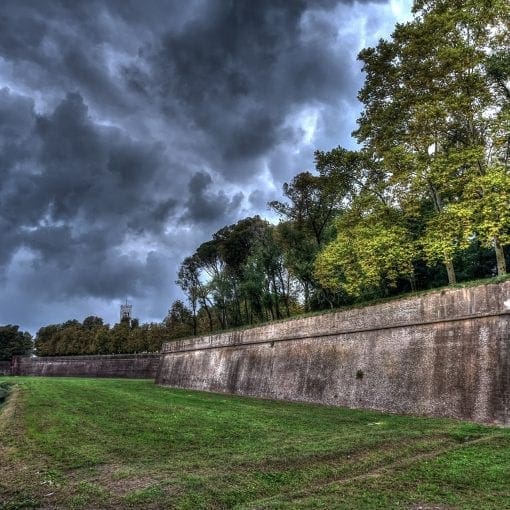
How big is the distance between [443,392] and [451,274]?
5.12m

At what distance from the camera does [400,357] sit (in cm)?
1448

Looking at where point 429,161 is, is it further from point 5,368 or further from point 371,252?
point 5,368

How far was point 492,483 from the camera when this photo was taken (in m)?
6.40

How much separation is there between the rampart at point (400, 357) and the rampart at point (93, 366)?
2264 centimetres

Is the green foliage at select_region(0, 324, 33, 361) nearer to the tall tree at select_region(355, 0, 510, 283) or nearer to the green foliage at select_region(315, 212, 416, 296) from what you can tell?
the green foliage at select_region(315, 212, 416, 296)

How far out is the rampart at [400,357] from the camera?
11.9 metres

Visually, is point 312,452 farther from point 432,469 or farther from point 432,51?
point 432,51

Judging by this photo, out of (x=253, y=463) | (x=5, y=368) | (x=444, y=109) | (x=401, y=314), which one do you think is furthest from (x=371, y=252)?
(x=5, y=368)

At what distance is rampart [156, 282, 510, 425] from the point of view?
11852 millimetres

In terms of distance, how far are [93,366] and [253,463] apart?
1758 inches

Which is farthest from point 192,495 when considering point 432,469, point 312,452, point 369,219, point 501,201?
point 369,219

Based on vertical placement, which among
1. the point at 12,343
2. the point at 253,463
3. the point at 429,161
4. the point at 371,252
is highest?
the point at 429,161

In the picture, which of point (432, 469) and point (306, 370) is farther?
point (306, 370)

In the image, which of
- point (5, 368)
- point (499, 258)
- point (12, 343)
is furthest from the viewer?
point (12, 343)
